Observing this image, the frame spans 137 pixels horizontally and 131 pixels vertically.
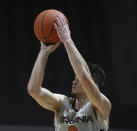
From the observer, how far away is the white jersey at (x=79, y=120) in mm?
3139

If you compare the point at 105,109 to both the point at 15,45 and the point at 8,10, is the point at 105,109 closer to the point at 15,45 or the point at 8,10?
the point at 15,45

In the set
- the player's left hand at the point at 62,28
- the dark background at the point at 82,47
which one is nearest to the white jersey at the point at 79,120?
the player's left hand at the point at 62,28

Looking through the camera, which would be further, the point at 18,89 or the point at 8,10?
the point at 8,10

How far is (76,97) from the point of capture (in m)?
3.33

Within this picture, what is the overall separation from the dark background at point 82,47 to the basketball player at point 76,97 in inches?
127

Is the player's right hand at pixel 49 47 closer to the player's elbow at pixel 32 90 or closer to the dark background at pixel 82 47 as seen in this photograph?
the player's elbow at pixel 32 90

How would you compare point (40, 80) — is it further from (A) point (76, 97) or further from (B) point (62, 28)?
(A) point (76, 97)

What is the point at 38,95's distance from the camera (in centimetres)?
302

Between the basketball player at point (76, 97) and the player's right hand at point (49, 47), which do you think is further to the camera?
the player's right hand at point (49, 47)

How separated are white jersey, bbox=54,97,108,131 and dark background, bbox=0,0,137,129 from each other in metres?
3.28

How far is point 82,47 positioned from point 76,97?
17.5ft

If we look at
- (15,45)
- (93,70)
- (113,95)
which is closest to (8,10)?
(15,45)

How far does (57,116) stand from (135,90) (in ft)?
16.8

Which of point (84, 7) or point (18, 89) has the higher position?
point (84, 7)
